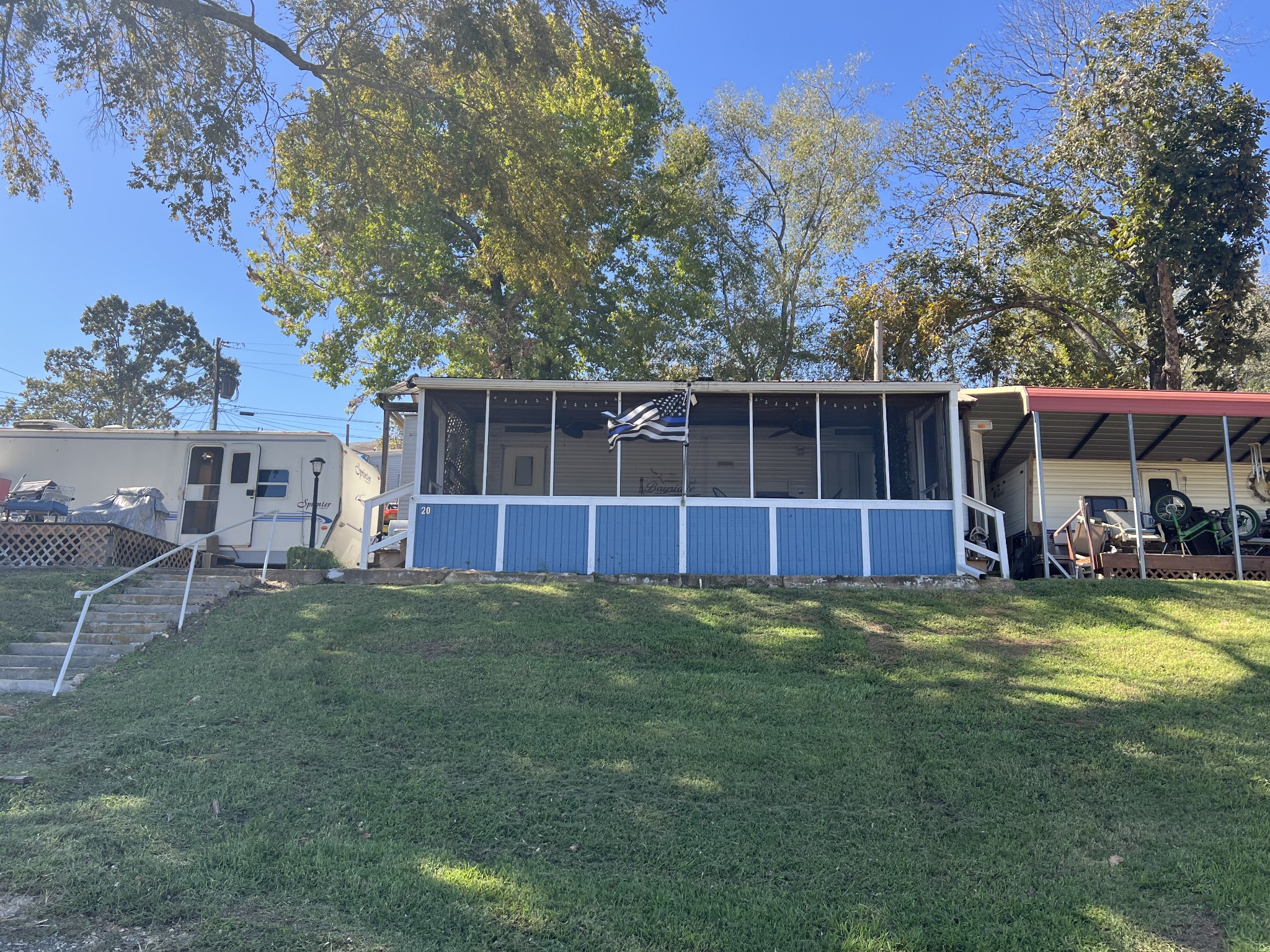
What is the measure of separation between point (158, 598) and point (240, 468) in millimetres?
5225

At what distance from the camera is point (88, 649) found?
970 cm

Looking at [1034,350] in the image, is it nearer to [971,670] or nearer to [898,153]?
[898,153]

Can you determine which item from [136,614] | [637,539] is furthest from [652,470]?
[136,614]

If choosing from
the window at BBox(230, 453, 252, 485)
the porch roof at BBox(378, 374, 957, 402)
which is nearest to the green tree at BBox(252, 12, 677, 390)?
the porch roof at BBox(378, 374, 957, 402)

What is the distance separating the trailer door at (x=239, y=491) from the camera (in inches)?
639

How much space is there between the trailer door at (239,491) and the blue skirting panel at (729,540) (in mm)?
8171

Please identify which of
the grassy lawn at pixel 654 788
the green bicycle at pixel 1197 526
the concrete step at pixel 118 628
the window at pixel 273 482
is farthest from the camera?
the window at pixel 273 482

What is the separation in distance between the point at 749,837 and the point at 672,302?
19266 millimetres

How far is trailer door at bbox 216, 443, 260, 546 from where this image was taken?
16234 millimetres

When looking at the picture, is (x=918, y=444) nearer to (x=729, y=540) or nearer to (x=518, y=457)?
(x=729, y=540)

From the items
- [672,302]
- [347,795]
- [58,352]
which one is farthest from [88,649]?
[58,352]

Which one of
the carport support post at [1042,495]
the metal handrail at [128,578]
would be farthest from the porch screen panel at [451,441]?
the carport support post at [1042,495]

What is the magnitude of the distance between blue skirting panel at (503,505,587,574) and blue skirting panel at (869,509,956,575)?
4214 mm

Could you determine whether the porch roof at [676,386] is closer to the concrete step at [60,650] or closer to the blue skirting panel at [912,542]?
the blue skirting panel at [912,542]
